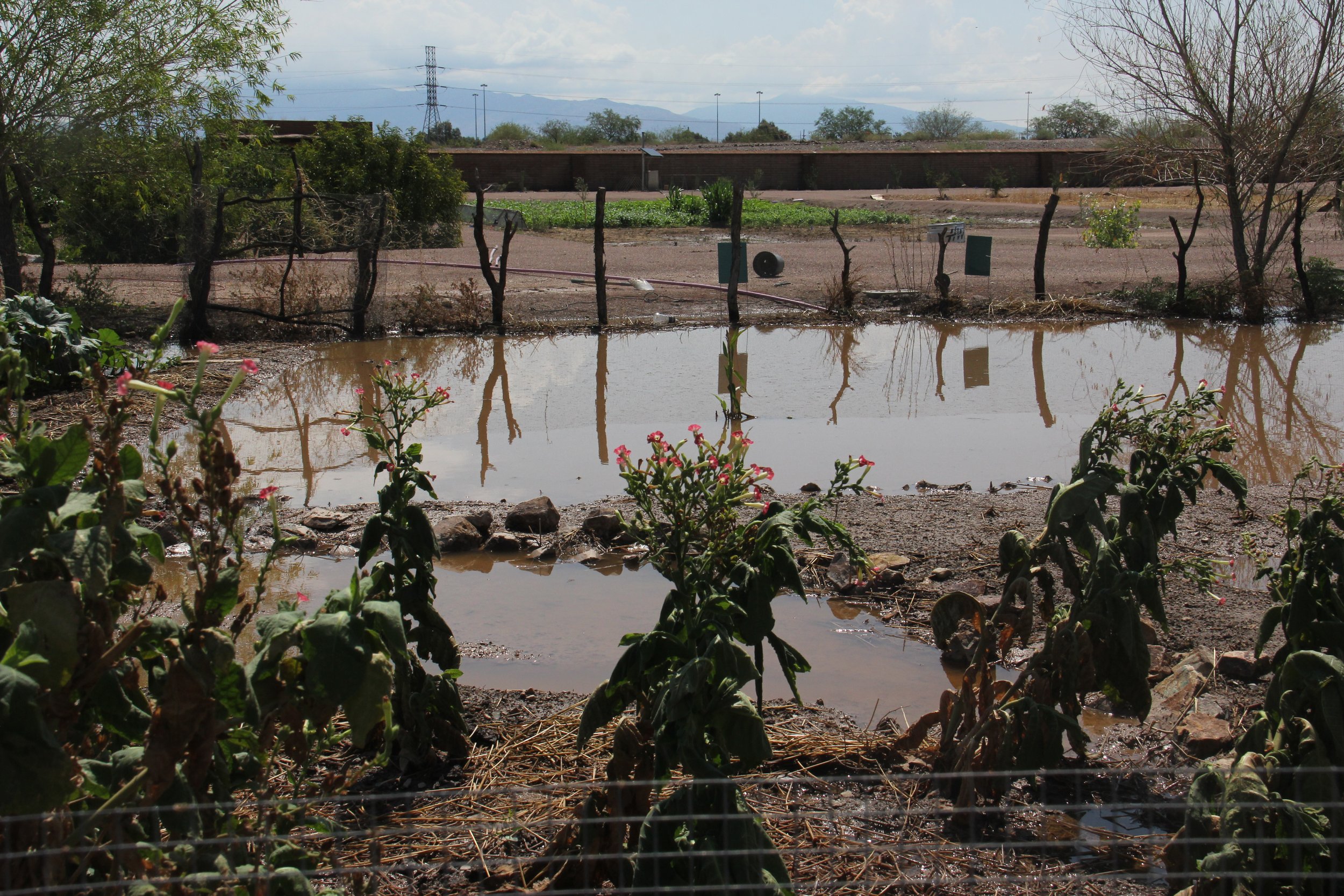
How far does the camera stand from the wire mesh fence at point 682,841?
205 cm

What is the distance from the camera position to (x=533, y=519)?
706 centimetres

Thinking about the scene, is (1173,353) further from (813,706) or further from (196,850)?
(196,850)

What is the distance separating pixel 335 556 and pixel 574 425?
13.2 feet

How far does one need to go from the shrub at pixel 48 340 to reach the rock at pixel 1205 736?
935cm

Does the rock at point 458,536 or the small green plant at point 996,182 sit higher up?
the small green plant at point 996,182

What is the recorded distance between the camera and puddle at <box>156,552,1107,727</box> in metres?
5.02

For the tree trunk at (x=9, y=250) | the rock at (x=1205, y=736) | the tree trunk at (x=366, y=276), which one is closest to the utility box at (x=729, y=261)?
the tree trunk at (x=366, y=276)

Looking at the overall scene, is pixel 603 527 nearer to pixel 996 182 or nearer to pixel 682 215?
pixel 682 215

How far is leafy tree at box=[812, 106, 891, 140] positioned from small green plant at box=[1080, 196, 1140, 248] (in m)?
75.4

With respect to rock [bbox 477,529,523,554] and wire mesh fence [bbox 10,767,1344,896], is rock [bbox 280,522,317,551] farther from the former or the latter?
wire mesh fence [bbox 10,767,1344,896]

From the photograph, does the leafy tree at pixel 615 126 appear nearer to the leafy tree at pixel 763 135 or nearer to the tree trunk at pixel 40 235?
the leafy tree at pixel 763 135

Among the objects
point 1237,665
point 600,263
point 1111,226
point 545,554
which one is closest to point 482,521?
point 545,554

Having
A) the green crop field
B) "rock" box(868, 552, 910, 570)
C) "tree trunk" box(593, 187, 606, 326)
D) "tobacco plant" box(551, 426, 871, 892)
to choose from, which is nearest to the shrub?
"tree trunk" box(593, 187, 606, 326)

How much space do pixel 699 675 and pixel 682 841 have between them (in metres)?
0.39
